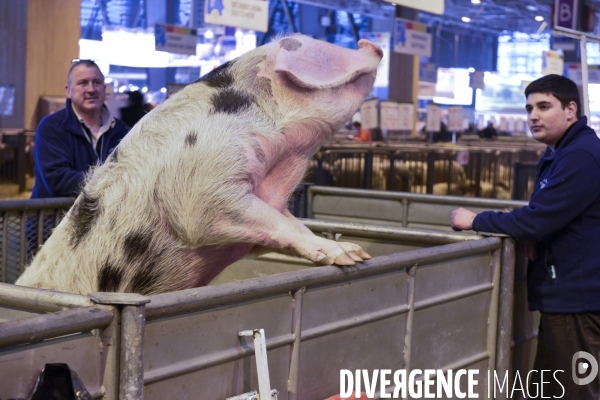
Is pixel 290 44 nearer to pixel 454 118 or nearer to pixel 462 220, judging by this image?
pixel 462 220

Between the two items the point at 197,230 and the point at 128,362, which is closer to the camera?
the point at 128,362

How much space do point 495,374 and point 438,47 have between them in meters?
37.0

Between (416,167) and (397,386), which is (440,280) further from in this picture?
(416,167)

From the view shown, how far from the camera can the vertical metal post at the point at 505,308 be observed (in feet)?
10.4

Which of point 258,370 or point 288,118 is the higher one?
point 288,118

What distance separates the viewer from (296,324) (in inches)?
83.5

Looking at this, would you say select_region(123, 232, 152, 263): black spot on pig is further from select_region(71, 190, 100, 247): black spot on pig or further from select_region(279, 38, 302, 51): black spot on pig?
select_region(279, 38, 302, 51): black spot on pig

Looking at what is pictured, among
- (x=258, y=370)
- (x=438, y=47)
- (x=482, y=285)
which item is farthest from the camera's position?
(x=438, y=47)

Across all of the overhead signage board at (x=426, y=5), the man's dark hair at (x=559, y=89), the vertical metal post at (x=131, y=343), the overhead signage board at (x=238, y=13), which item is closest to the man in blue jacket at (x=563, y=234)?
the man's dark hair at (x=559, y=89)

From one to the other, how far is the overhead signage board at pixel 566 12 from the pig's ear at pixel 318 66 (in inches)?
190

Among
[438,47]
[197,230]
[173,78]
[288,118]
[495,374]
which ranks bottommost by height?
[495,374]

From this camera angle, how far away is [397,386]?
2.59m

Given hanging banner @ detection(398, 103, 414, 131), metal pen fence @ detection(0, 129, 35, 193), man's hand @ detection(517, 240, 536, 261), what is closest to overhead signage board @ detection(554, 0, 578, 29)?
man's hand @ detection(517, 240, 536, 261)

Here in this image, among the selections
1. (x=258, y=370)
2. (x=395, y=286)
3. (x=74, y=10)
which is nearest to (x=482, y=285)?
Answer: (x=395, y=286)
